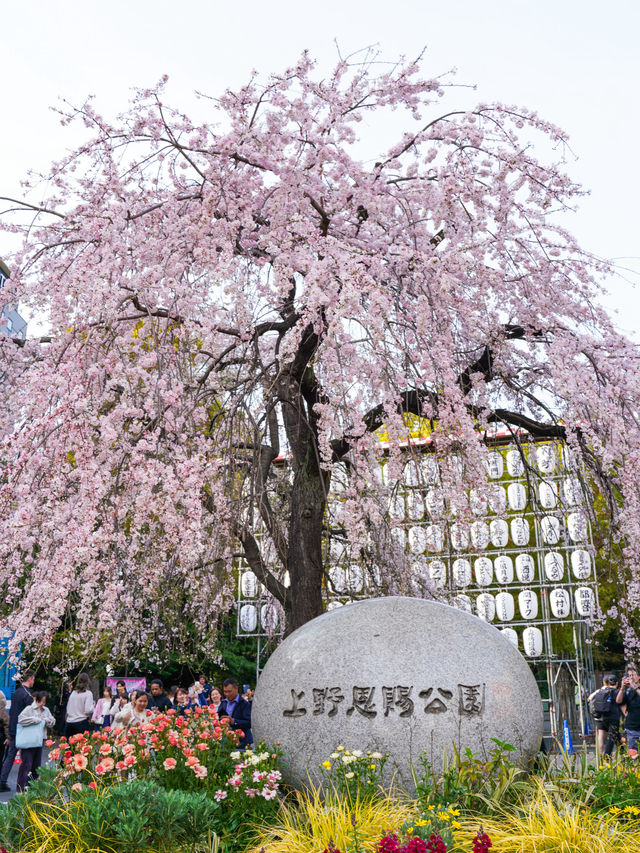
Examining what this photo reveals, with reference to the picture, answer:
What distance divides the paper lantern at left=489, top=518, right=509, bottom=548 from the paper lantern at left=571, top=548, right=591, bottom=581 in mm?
1627

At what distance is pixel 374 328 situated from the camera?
520cm

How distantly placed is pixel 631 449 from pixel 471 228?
246 cm

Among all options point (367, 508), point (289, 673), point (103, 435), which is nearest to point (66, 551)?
point (103, 435)

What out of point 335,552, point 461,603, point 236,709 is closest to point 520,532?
point 461,603

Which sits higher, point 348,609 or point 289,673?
point 348,609

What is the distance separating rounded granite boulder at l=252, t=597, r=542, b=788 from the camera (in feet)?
14.6

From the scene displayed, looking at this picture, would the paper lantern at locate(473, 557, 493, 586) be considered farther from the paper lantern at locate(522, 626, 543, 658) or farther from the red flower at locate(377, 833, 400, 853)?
the red flower at locate(377, 833, 400, 853)

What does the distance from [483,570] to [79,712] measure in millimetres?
11151

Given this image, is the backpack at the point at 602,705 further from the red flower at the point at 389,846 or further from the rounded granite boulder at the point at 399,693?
the red flower at the point at 389,846

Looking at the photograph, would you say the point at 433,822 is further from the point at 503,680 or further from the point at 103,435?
the point at 103,435

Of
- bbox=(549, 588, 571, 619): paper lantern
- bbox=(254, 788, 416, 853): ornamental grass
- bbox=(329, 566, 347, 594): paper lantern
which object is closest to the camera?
bbox=(254, 788, 416, 853): ornamental grass

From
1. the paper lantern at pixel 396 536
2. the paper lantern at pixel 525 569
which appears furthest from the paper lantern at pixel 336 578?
the paper lantern at pixel 525 569

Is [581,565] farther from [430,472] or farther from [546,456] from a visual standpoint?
[430,472]

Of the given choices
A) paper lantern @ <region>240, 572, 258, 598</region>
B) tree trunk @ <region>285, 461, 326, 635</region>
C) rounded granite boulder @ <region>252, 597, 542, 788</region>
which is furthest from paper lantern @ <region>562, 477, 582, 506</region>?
paper lantern @ <region>240, 572, 258, 598</region>
